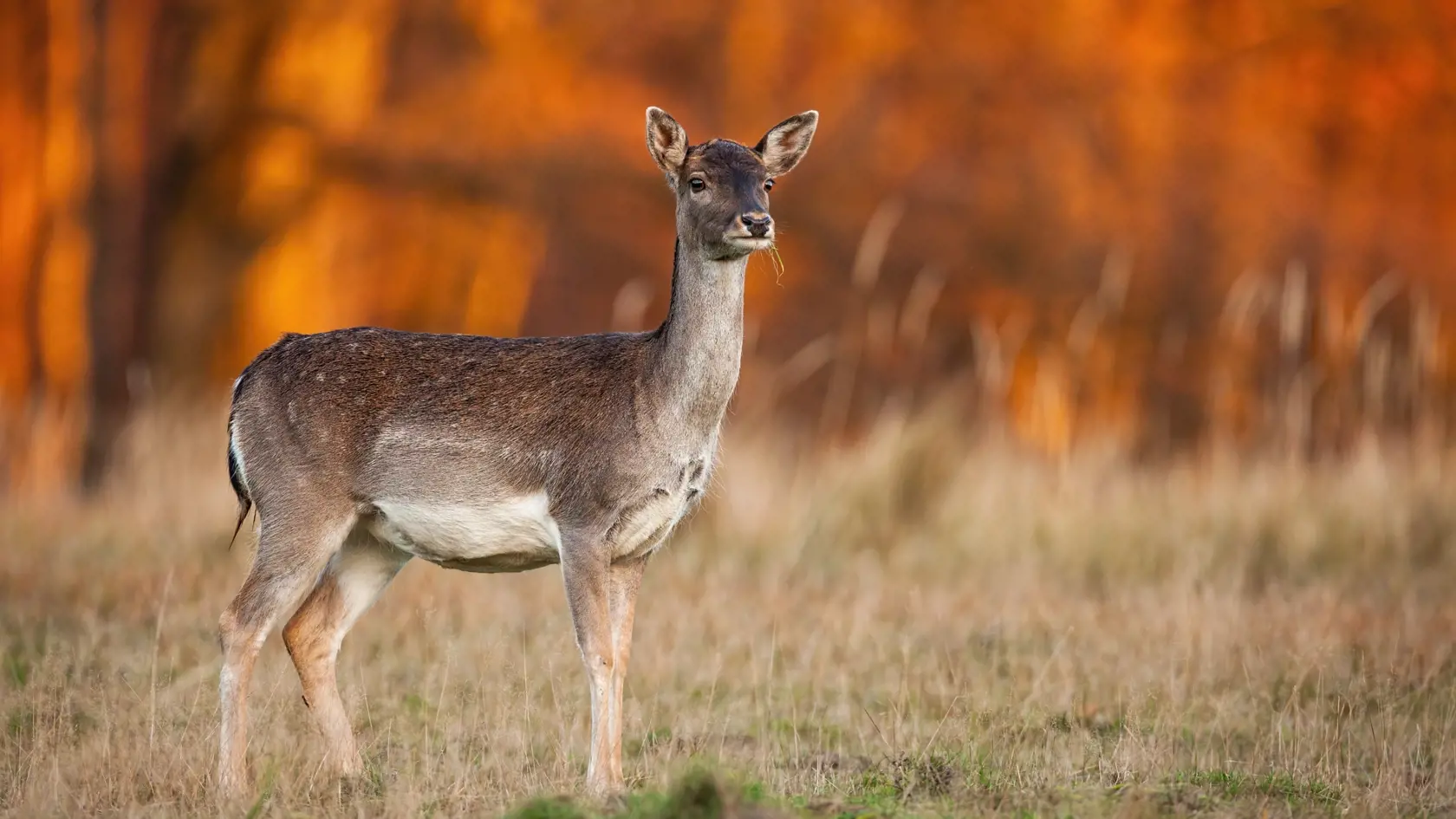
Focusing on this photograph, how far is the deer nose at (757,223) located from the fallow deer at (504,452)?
0.04ft

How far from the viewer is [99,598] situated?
1048 cm

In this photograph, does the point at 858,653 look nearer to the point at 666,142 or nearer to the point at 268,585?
the point at 666,142

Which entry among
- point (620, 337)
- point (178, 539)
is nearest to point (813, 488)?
point (178, 539)

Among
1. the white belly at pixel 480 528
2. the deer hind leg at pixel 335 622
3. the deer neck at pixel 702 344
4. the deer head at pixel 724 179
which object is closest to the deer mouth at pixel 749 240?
the deer head at pixel 724 179

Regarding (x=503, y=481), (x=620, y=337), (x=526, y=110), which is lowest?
(x=503, y=481)

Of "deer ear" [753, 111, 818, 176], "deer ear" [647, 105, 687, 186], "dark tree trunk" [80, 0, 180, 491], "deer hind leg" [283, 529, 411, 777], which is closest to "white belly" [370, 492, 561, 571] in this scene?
"deer hind leg" [283, 529, 411, 777]

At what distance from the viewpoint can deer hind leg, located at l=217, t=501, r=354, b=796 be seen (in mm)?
7145

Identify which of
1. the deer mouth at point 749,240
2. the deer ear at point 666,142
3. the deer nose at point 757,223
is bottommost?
the deer mouth at point 749,240

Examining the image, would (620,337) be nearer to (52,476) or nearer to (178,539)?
(178,539)

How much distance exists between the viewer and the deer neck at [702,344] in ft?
24.6

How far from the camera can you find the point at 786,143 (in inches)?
321

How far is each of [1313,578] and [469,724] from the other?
7.04m

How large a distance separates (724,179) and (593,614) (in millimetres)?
1969

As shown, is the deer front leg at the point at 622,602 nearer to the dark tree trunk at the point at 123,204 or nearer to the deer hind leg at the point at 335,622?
the deer hind leg at the point at 335,622
